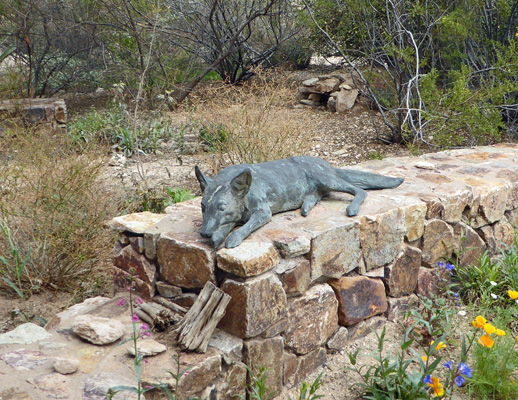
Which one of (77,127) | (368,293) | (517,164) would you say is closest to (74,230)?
(368,293)

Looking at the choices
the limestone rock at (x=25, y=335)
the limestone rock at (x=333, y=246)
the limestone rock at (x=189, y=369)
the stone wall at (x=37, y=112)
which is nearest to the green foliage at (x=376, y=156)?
the limestone rock at (x=333, y=246)

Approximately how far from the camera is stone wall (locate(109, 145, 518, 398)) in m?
2.57

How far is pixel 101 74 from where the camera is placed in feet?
32.3

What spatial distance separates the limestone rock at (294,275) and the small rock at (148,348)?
2.24ft

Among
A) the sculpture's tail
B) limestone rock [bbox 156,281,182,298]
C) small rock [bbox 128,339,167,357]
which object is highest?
the sculpture's tail

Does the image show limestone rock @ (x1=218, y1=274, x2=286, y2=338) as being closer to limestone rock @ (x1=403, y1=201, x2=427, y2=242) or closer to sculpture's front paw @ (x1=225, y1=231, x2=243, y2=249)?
sculpture's front paw @ (x1=225, y1=231, x2=243, y2=249)

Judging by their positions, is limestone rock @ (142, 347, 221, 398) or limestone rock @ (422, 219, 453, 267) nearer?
limestone rock @ (142, 347, 221, 398)

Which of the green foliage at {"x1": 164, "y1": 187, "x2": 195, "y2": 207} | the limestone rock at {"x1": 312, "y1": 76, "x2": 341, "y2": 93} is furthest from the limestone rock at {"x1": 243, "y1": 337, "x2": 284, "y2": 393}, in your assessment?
the limestone rock at {"x1": 312, "y1": 76, "x2": 341, "y2": 93}

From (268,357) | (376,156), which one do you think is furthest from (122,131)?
(268,357)

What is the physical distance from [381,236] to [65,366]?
73.6 inches

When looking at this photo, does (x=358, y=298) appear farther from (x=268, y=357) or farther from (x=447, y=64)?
(x=447, y=64)

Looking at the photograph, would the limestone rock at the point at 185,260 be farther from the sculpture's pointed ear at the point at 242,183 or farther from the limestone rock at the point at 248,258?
the sculpture's pointed ear at the point at 242,183

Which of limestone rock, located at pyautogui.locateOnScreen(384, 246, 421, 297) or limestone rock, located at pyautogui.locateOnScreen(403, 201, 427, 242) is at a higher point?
limestone rock, located at pyautogui.locateOnScreen(403, 201, 427, 242)

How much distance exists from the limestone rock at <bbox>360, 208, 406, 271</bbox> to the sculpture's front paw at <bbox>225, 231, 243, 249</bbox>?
79 cm
